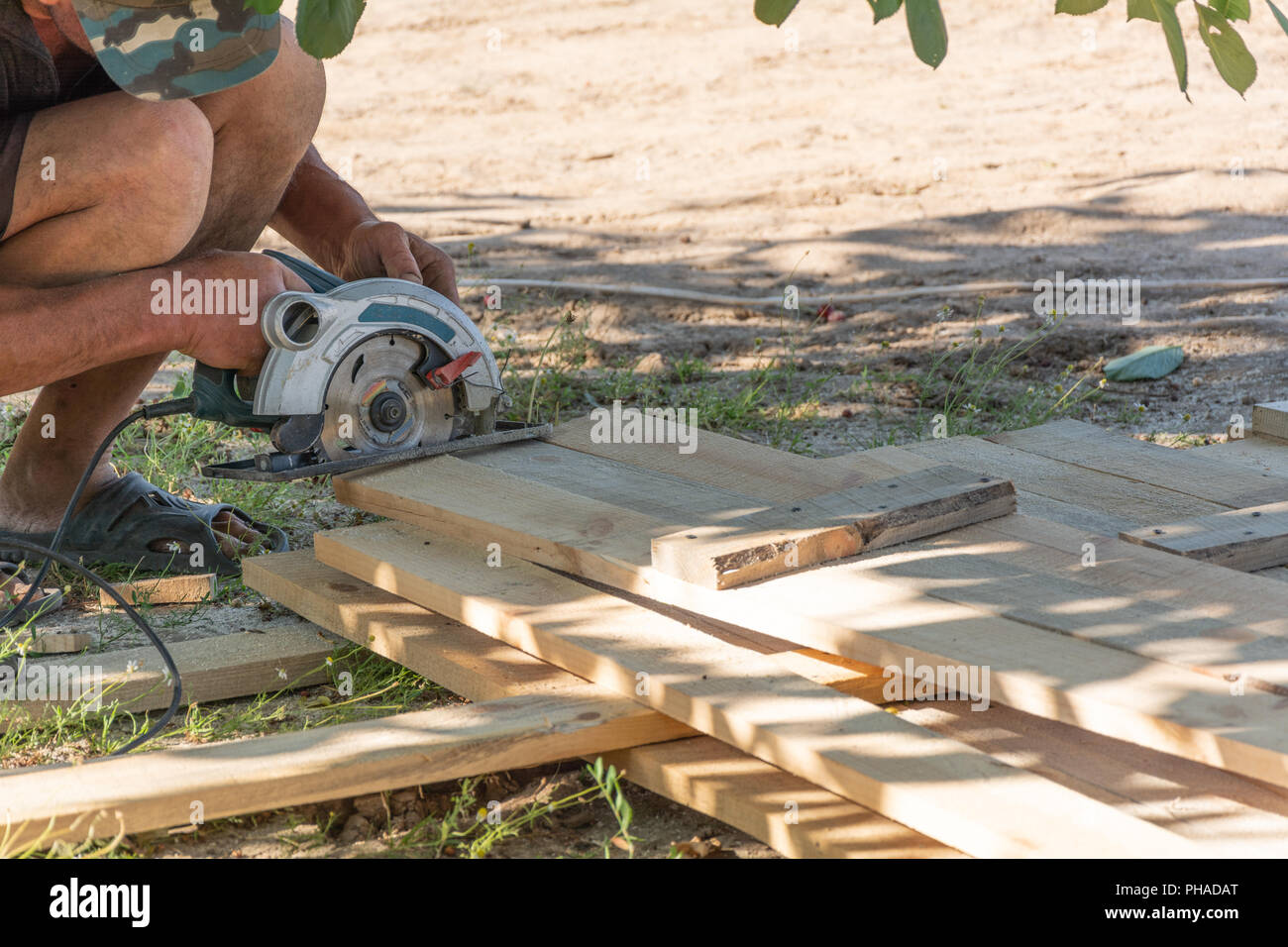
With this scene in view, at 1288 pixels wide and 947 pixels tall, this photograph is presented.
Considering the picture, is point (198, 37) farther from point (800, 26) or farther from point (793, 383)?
point (800, 26)

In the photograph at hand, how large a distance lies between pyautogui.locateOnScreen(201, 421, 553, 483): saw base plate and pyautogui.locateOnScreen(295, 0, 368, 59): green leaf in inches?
46.7

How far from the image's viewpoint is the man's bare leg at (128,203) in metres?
2.44

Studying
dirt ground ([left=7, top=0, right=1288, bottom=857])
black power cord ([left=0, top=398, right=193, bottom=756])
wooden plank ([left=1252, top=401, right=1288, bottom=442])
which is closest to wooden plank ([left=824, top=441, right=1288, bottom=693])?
dirt ground ([left=7, top=0, right=1288, bottom=857])

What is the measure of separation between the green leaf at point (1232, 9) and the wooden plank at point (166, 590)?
7.29 feet

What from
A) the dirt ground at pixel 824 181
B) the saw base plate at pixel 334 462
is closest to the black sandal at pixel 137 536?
the saw base plate at pixel 334 462

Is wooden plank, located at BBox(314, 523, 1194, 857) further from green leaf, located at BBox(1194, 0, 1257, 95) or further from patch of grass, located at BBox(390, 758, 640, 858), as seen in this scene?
green leaf, located at BBox(1194, 0, 1257, 95)

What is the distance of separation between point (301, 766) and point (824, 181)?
17.0ft

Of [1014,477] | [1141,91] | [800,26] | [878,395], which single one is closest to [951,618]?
[1014,477]

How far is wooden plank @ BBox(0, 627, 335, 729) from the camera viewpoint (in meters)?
2.36

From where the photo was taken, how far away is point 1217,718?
1.66 m

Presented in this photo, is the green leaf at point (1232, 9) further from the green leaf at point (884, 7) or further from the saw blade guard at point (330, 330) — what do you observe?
the saw blade guard at point (330, 330)

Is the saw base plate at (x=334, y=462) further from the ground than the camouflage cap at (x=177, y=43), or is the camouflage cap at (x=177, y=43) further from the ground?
the camouflage cap at (x=177, y=43)

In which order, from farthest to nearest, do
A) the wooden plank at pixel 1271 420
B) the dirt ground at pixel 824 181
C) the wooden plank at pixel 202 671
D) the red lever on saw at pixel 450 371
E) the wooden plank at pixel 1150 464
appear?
the dirt ground at pixel 824 181, the wooden plank at pixel 1271 420, the red lever on saw at pixel 450 371, the wooden plank at pixel 1150 464, the wooden plank at pixel 202 671
